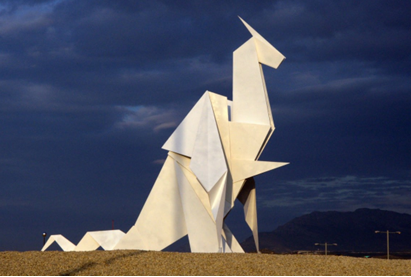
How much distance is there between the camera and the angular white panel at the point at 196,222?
74.7ft

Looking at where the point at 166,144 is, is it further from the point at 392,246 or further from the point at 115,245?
the point at 392,246

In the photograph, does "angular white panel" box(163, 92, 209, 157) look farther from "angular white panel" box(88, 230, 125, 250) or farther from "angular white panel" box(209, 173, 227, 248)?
"angular white panel" box(88, 230, 125, 250)

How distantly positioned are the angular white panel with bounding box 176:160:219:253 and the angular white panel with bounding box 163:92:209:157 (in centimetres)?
117

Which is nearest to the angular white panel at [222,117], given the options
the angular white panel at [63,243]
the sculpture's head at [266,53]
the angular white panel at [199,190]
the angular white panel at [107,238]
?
the angular white panel at [199,190]

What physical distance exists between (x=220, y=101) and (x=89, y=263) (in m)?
10.4

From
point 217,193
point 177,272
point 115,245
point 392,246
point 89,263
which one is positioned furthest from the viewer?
point 392,246

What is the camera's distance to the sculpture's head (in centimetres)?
2375

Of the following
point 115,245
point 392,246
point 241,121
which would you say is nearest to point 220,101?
point 241,121

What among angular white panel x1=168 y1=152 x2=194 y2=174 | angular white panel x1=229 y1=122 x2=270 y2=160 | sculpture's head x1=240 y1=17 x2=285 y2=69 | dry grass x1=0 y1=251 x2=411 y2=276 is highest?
sculpture's head x1=240 y1=17 x2=285 y2=69

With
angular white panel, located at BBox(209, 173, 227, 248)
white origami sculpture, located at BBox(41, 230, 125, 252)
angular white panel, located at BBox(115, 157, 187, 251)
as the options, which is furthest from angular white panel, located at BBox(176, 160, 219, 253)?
white origami sculpture, located at BBox(41, 230, 125, 252)

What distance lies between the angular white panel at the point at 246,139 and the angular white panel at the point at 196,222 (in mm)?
2671

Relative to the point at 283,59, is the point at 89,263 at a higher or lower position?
lower

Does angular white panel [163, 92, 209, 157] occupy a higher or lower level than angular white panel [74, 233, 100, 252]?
higher

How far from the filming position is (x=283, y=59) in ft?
77.9
